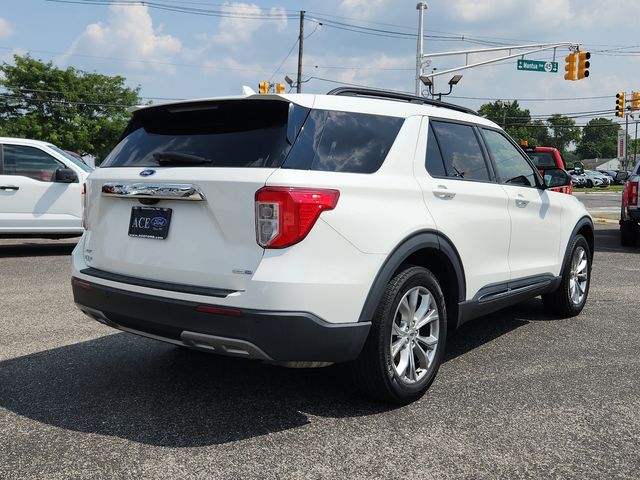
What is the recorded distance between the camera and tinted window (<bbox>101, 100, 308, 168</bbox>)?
324cm

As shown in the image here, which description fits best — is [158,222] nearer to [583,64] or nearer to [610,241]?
[610,241]

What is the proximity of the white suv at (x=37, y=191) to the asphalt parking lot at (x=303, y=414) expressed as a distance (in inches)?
193

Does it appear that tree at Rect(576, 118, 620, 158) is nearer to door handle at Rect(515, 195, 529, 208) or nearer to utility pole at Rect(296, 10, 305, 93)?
utility pole at Rect(296, 10, 305, 93)

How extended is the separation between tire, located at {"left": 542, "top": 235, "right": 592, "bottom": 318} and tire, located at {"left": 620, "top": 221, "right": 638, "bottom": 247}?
21.7 ft

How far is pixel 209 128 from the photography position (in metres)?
3.49

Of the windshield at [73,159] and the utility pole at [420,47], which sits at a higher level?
the utility pole at [420,47]

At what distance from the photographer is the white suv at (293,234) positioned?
306cm

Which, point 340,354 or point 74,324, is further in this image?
point 74,324

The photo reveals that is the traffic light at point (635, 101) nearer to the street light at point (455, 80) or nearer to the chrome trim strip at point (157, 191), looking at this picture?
the street light at point (455, 80)

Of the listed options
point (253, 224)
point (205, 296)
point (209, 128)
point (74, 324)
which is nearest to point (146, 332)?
point (205, 296)

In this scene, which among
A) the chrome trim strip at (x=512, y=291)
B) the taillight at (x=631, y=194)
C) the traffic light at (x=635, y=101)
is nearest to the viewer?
the chrome trim strip at (x=512, y=291)

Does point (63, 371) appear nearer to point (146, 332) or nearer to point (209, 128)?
point (146, 332)

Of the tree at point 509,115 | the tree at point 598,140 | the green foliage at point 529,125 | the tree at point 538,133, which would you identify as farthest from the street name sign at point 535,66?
the tree at point 598,140

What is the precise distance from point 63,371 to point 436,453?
2.57 meters
